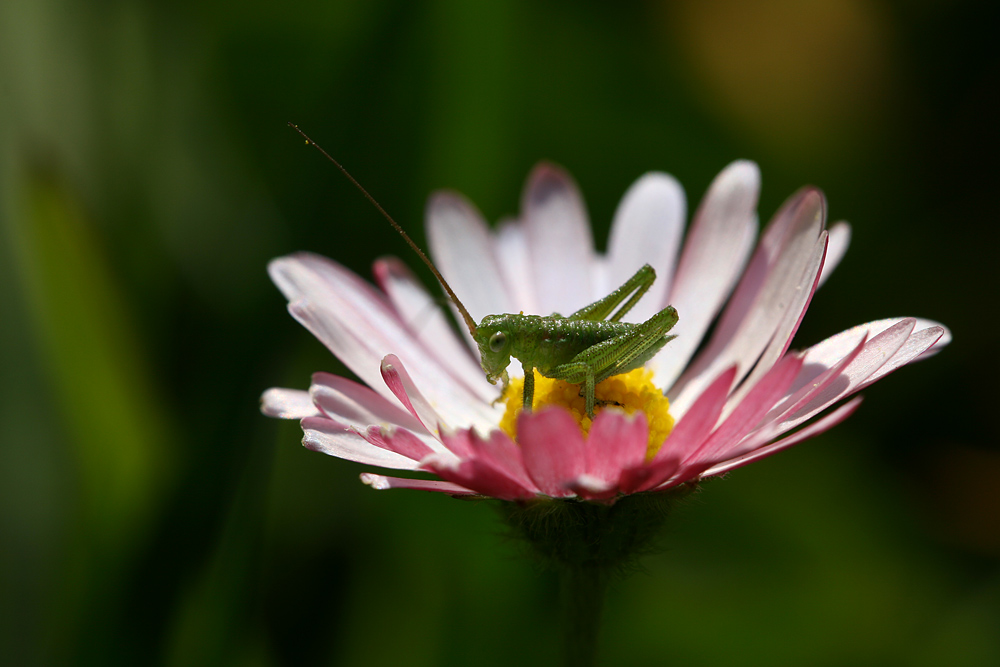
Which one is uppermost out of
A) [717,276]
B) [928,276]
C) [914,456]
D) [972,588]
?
[928,276]

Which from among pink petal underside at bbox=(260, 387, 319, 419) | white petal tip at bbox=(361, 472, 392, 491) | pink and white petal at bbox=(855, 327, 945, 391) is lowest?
white petal tip at bbox=(361, 472, 392, 491)

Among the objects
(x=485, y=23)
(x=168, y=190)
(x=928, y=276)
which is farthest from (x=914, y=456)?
(x=168, y=190)

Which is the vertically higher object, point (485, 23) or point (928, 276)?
point (485, 23)

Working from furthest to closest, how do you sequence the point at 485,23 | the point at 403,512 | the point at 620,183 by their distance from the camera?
the point at 620,183 → the point at 485,23 → the point at 403,512

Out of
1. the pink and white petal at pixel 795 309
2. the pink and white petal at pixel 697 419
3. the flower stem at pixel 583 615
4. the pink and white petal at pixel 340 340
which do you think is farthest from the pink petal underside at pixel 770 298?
the pink and white petal at pixel 340 340

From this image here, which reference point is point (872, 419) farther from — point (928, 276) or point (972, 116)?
point (972, 116)

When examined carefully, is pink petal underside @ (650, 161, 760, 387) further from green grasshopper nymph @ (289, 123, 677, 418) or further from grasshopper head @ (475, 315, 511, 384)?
grasshopper head @ (475, 315, 511, 384)

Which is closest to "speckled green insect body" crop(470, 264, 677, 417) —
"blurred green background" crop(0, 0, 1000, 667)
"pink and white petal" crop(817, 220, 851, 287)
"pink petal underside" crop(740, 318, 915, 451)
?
"pink and white petal" crop(817, 220, 851, 287)
